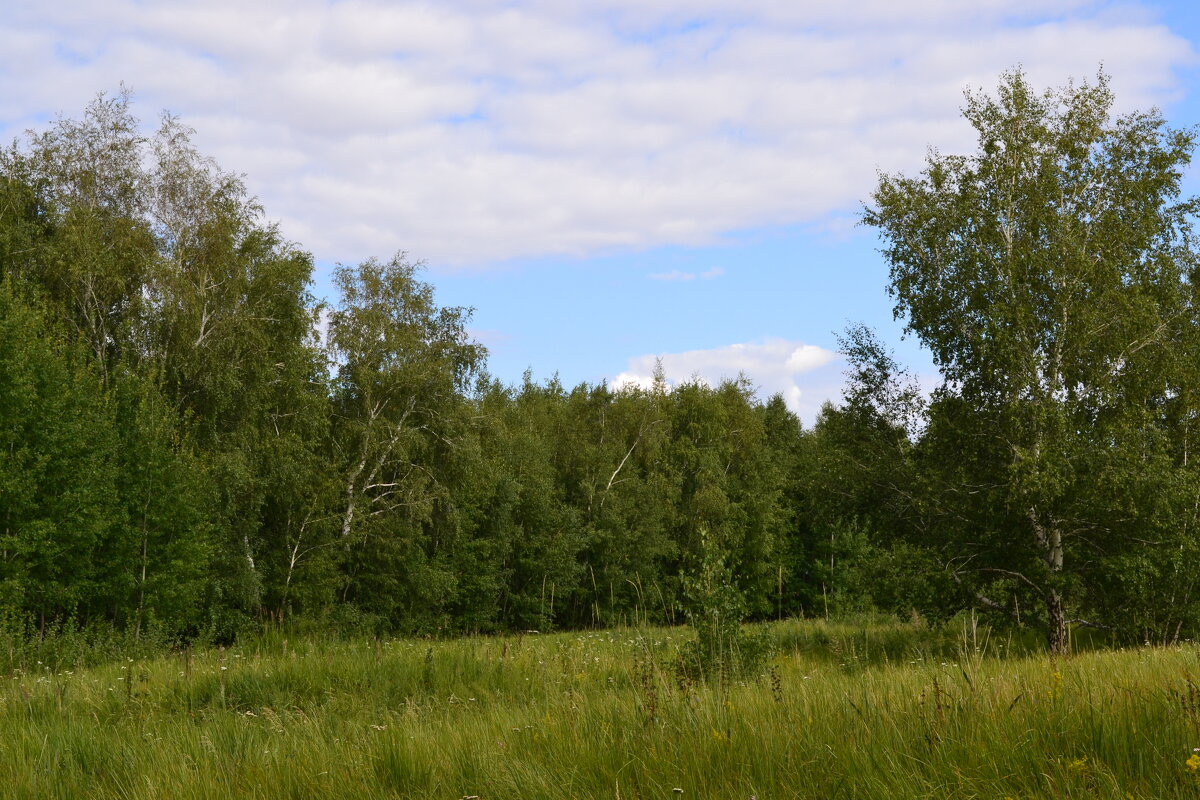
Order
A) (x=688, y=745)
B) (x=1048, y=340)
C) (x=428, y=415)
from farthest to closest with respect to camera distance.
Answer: (x=428, y=415) → (x=1048, y=340) → (x=688, y=745)

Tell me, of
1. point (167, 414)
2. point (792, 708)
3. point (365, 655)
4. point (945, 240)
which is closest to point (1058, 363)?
point (945, 240)

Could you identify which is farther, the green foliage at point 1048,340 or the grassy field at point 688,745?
the green foliage at point 1048,340

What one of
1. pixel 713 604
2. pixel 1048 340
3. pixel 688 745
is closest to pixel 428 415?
pixel 1048 340

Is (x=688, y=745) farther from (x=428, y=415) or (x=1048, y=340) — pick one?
(x=428, y=415)

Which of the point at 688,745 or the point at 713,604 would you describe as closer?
the point at 688,745

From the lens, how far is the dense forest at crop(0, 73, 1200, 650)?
17.3m

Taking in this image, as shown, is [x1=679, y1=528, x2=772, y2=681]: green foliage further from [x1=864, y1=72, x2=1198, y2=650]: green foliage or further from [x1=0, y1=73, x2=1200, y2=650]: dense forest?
[x1=864, y1=72, x2=1198, y2=650]: green foliage

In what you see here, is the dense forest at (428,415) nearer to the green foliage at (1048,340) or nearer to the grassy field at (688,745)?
the green foliage at (1048,340)

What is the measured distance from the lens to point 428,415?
31141 millimetres

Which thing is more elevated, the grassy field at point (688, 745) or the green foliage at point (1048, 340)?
the green foliage at point (1048, 340)

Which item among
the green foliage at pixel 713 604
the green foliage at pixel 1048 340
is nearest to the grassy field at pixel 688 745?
the green foliage at pixel 713 604

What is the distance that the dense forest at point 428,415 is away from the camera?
56.9ft

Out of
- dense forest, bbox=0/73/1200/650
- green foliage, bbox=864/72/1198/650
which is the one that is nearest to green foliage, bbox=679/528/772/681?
dense forest, bbox=0/73/1200/650

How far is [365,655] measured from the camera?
32.2 feet
